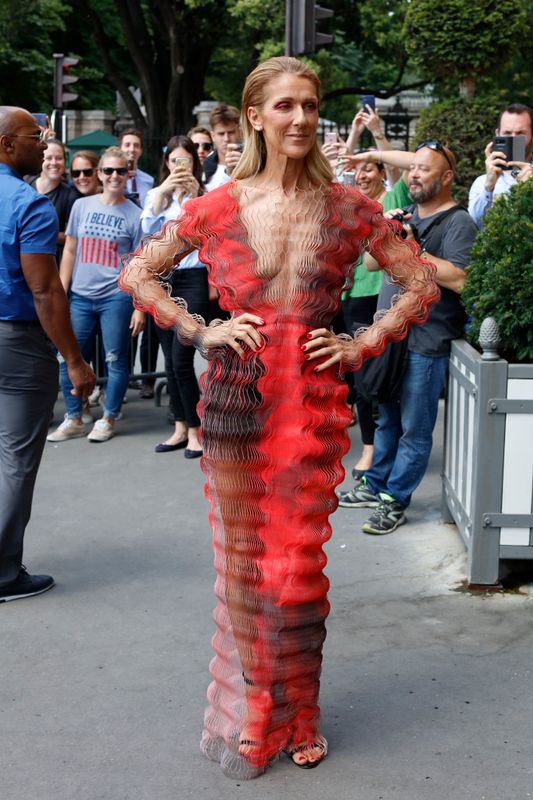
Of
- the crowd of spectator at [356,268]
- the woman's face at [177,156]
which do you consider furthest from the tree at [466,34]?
the woman's face at [177,156]

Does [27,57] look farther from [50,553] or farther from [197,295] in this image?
[50,553]

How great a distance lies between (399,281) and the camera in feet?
13.1

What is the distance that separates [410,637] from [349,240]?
199 centimetres

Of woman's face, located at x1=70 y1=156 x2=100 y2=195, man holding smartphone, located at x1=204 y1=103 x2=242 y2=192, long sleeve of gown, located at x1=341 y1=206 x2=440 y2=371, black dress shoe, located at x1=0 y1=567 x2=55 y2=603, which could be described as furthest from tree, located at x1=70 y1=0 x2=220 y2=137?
long sleeve of gown, located at x1=341 y1=206 x2=440 y2=371

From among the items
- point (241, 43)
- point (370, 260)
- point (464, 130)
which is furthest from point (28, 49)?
point (370, 260)

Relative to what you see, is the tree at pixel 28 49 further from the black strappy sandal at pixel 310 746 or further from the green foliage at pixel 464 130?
the black strappy sandal at pixel 310 746

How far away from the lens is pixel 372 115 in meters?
7.59

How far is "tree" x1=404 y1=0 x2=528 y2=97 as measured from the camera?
16.5m

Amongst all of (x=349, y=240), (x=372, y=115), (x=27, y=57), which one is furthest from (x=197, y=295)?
(x=27, y=57)

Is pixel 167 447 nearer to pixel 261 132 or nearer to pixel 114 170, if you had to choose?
pixel 114 170

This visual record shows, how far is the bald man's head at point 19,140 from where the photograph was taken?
205 inches

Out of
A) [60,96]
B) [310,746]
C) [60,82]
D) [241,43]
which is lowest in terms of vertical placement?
[310,746]

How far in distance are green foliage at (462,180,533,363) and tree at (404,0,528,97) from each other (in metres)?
11.7

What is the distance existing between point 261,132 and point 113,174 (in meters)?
4.95
